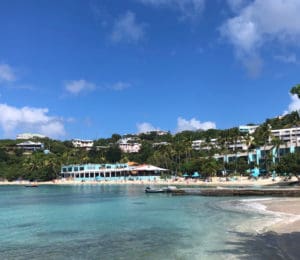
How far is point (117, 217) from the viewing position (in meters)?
47.3

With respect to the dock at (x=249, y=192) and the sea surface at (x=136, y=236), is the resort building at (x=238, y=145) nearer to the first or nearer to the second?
the dock at (x=249, y=192)

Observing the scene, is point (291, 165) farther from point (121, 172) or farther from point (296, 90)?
point (121, 172)

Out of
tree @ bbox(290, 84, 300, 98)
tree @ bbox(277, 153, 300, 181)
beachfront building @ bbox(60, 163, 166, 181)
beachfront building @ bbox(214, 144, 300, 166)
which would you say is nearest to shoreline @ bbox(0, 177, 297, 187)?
beachfront building @ bbox(60, 163, 166, 181)

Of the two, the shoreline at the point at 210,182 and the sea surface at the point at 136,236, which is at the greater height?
the shoreline at the point at 210,182

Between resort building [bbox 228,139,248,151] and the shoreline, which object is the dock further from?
resort building [bbox 228,139,248,151]

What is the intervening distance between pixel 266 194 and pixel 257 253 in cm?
5229

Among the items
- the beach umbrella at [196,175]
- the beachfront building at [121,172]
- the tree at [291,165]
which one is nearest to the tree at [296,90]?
the tree at [291,165]

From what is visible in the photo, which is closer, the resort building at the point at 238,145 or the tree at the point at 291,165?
the tree at the point at 291,165

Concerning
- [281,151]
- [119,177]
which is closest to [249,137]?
[281,151]

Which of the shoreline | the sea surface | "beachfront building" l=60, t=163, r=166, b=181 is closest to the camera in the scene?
the sea surface

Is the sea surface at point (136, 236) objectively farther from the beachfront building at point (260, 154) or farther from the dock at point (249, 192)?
the beachfront building at point (260, 154)

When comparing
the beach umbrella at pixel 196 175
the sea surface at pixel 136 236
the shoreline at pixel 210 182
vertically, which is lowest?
the sea surface at pixel 136 236

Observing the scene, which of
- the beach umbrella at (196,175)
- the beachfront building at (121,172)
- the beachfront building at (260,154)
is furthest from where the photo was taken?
the beachfront building at (121,172)

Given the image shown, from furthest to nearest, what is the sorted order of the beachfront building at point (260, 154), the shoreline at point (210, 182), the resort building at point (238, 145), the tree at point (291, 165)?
the resort building at point (238, 145)
the beachfront building at point (260, 154)
the shoreline at point (210, 182)
the tree at point (291, 165)
